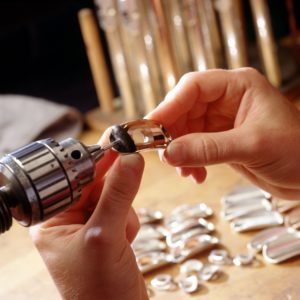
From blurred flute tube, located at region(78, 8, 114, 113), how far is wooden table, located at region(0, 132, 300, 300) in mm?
203

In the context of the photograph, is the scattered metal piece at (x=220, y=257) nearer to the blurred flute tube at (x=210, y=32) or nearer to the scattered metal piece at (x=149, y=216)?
the scattered metal piece at (x=149, y=216)

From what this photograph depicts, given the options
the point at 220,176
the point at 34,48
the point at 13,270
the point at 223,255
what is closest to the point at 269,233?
the point at 223,255

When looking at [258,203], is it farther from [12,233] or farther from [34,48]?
[34,48]

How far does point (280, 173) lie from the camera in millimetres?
608

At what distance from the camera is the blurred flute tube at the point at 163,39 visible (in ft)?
3.02

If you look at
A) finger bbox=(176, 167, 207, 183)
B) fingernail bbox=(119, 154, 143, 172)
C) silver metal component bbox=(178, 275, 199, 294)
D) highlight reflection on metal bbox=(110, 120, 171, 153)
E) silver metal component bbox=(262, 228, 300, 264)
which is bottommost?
silver metal component bbox=(178, 275, 199, 294)

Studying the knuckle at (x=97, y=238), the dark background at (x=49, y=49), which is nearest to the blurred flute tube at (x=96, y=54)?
the dark background at (x=49, y=49)

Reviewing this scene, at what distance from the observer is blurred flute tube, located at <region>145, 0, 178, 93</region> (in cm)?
92

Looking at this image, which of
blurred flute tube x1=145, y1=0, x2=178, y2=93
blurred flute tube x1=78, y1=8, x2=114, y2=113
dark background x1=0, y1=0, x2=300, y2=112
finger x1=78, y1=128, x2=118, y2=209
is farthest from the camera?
dark background x1=0, y1=0, x2=300, y2=112

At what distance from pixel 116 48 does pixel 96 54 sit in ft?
0.21

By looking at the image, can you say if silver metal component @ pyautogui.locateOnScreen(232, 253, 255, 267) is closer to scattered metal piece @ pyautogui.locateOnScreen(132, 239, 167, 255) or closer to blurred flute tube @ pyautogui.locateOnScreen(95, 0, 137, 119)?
scattered metal piece @ pyautogui.locateOnScreen(132, 239, 167, 255)

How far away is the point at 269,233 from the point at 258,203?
6cm

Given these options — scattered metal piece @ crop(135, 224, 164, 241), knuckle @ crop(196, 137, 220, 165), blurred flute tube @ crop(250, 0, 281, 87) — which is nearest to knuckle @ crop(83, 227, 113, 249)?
knuckle @ crop(196, 137, 220, 165)

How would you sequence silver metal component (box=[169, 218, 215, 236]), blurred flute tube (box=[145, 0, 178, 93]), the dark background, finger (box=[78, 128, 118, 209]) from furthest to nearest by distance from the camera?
the dark background, blurred flute tube (box=[145, 0, 178, 93]), silver metal component (box=[169, 218, 215, 236]), finger (box=[78, 128, 118, 209])
